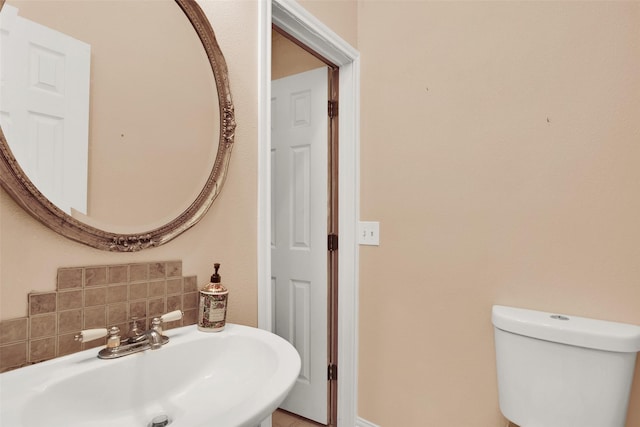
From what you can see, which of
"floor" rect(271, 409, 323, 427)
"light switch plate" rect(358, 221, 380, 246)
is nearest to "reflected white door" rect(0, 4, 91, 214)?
"light switch plate" rect(358, 221, 380, 246)

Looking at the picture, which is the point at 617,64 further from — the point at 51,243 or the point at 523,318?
the point at 51,243

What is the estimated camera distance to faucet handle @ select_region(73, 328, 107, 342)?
75 cm

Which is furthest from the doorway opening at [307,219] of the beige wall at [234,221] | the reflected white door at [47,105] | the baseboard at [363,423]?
the reflected white door at [47,105]

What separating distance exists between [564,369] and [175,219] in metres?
1.29

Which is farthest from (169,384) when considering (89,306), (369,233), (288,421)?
(288,421)

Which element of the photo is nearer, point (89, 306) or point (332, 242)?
point (89, 306)

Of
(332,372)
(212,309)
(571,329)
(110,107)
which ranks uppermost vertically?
(110,107)

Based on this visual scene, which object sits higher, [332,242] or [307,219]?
[307,219]

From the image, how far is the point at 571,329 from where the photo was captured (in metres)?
→ 1.15

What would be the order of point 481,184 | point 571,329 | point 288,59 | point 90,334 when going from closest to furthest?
point 90,334 < point 571,329 < point 481,184 < point 288,59

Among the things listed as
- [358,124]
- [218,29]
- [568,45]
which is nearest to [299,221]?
[358,124]

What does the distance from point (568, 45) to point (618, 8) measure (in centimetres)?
16

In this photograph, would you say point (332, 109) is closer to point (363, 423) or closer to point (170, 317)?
point (170, 317)

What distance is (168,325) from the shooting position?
3.25 feet
